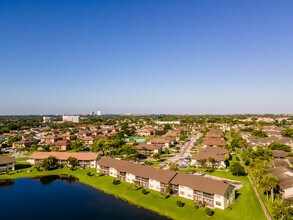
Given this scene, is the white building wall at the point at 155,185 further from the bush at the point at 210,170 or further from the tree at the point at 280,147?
the tree at the point at 280,147

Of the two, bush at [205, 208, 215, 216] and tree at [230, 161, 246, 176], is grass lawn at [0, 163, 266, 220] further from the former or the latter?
tree at [230, 161, 246, 176]

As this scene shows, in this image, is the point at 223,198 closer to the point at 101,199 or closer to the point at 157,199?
the point at 157,199

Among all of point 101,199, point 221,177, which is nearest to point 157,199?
point 101,199

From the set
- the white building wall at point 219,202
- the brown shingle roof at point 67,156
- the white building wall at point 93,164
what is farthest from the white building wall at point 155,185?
the brown shingle roof at point 67,156

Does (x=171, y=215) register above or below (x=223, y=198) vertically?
below

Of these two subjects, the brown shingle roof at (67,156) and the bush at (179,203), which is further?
the brown shingle roof at (67,156)

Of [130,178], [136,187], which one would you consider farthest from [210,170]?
[136,187]
